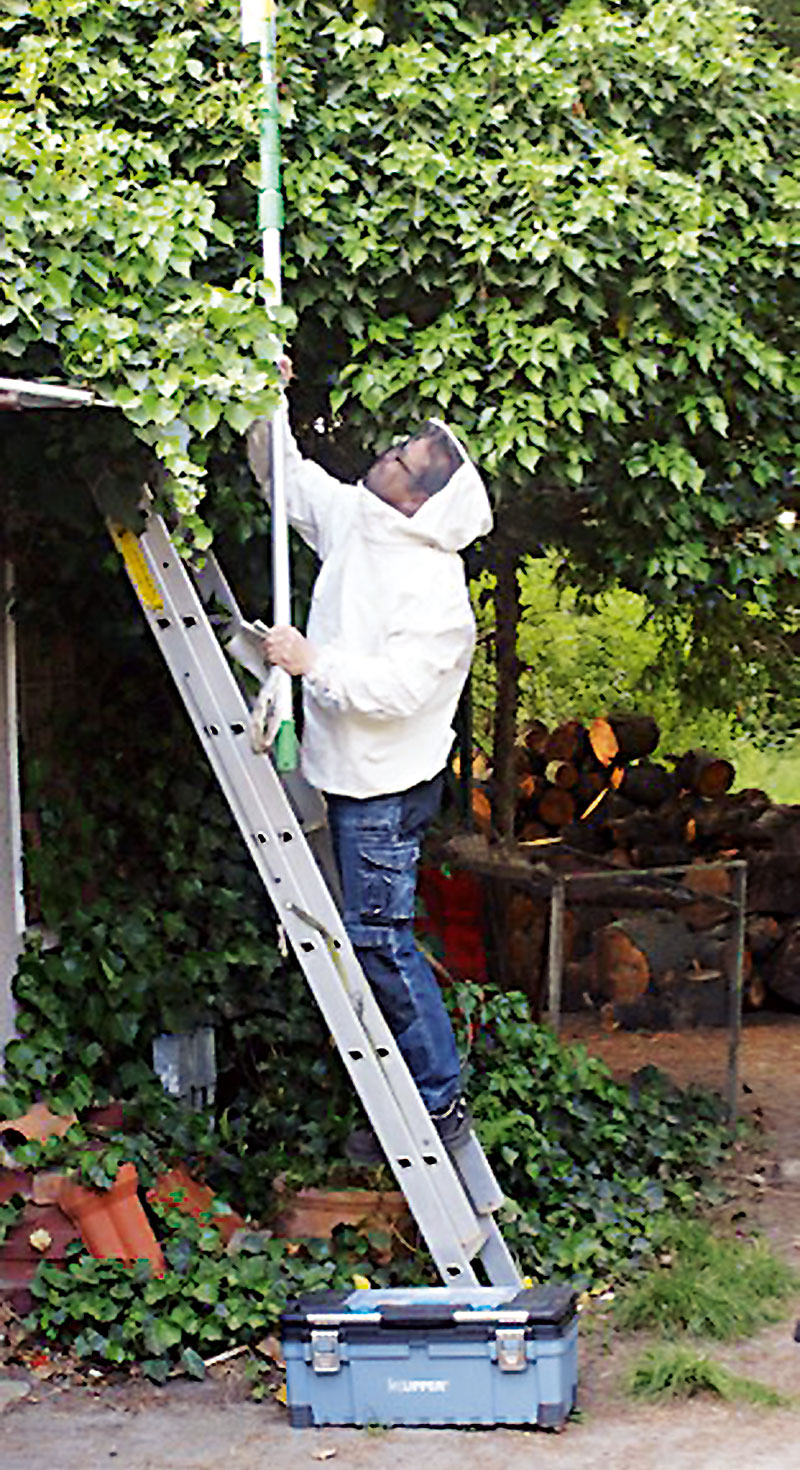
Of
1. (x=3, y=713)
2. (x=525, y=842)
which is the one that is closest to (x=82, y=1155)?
(x=3, y=713)

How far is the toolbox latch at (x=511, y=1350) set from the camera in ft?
15.6

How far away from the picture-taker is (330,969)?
5160mm

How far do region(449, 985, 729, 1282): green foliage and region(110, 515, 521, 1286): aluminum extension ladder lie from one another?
2.21 ft

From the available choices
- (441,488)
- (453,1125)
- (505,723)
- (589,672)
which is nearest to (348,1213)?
(453,1125)

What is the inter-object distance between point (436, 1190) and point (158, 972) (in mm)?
1398

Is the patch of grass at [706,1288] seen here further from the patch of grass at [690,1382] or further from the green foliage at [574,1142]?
the patch of grass at [690,1382]

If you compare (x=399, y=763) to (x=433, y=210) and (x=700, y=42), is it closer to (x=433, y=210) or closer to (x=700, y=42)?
(x=433, y=210)

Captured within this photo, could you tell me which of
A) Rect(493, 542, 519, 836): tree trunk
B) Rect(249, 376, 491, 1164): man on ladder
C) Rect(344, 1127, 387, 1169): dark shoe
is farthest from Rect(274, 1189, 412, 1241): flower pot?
Rect(493, 542, 519, 836): tree trunk

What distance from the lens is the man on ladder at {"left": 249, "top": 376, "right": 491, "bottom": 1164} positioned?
5.18 metres

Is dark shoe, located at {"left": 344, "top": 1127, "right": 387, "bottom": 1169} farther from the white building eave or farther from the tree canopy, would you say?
the white building eave

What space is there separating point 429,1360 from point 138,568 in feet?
6.78

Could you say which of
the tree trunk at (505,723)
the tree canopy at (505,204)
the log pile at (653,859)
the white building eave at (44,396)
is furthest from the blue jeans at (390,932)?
the tree trunk at (505,723)

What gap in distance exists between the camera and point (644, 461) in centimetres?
607

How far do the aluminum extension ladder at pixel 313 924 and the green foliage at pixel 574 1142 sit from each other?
0.67 meters
